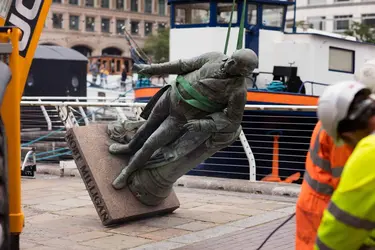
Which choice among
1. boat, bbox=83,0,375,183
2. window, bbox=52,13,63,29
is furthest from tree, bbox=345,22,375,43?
window, bbox=52,13,63,29

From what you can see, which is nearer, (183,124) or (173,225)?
(183,124)

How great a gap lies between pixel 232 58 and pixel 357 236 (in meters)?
4.38

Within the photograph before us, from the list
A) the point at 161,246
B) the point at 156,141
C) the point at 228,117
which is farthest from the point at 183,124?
the point at 161,246

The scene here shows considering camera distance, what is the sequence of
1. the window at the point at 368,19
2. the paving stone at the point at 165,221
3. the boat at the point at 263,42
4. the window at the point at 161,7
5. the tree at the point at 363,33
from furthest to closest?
the window at the point at 161,7 → the window at the point at 368,19 → the tree at the point at 363,33 → the boat at the point at 263,42 → the paving stone at the point at 165,221

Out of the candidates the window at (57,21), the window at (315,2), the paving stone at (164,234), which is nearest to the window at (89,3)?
the window at (57,21)

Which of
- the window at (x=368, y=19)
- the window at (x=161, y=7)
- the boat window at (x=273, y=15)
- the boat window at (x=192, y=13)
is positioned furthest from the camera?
the window at (x=161, y=7)

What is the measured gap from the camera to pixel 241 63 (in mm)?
6738

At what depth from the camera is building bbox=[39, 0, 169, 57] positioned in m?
73.0

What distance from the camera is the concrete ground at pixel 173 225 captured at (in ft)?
21.9

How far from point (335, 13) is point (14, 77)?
188 feet

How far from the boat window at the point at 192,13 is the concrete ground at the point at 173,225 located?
6845 mm

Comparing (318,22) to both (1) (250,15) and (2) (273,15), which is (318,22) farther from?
(1) (250,15)

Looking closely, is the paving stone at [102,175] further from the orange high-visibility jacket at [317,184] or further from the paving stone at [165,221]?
the orange high-visibility jacket at [317,184]

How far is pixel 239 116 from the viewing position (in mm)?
6949
